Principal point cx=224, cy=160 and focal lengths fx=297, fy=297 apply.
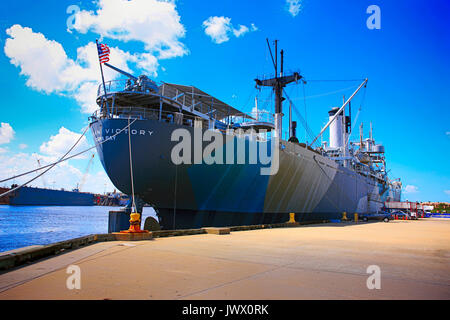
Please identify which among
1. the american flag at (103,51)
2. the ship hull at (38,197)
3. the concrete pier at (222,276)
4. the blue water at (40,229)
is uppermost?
the american flag at (103,51)

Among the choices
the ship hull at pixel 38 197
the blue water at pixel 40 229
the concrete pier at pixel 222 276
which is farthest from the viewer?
the ship hull at pixel 38 197

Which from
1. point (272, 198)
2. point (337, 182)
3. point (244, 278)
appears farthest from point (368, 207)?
point (244, 278)

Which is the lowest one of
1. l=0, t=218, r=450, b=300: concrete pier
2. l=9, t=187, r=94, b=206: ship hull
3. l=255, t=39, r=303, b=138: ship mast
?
l=9, t=187, r=94, b=206: ship hull

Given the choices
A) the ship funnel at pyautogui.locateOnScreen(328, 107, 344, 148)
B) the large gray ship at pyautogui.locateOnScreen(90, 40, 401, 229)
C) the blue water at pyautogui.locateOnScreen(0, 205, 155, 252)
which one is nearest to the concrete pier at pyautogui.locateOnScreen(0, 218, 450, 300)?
the large gray ship at pyautogui.locateOnScreen(90, 40, 401, 229)

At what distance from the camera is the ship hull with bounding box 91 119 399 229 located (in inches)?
627

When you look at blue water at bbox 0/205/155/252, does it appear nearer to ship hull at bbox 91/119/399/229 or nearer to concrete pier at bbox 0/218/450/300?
ship hull at bbox 91/119/399/229

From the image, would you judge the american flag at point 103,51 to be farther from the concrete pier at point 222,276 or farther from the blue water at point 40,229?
the blue water at point 40,229

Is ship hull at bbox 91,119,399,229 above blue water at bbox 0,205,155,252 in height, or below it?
above

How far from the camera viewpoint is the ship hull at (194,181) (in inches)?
627

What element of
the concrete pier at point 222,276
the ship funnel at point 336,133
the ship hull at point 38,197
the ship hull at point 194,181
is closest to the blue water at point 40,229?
the ship hull at point 194,181

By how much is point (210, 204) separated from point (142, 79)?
8652 millimetres

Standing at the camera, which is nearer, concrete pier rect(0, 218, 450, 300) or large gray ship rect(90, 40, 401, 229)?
concrete pier rect(0, 218, 450, 300)

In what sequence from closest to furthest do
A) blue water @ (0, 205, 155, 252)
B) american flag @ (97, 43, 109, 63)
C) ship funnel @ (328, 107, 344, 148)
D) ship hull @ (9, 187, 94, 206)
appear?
american flag @ (97, 43, 109, 63)
blue water @ (0, 205, 155, 252)
ship funnel @ (328, 107, 344, 148)
ship hull @ (9, 187, 94, 206)
